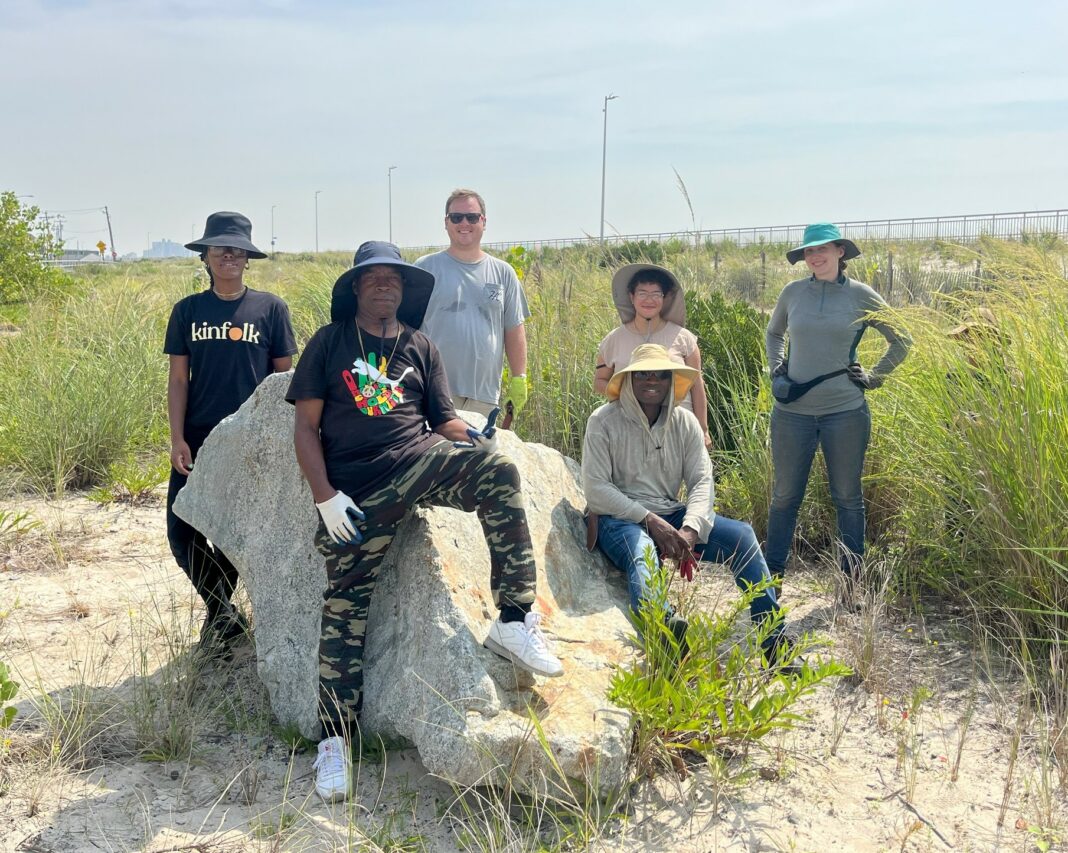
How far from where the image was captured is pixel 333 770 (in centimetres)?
307

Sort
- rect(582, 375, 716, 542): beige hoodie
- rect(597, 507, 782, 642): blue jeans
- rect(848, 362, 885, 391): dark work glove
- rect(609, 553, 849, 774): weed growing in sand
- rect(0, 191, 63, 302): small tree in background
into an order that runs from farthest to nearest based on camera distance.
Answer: rect(0, 191, 63, 302): small tree in background < rect(848, 362, 885, 391): dark work glove < rect(582, 375, 716, 542): beige hoodie < rect(597, 507, 782, 642): blue jeans < rect(609, 553, 849, 774): weed growing in sand

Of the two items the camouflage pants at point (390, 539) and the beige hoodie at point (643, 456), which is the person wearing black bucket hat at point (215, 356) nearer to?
the camouflage pants at point (390, 539)

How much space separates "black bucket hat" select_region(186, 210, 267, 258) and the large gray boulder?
0.66 metres

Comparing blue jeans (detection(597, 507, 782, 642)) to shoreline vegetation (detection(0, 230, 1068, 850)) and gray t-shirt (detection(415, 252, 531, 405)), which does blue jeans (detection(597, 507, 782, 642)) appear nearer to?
shoreline vegetation (detection(0, 230, 1068, 850))

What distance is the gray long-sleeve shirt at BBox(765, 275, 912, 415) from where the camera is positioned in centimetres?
443

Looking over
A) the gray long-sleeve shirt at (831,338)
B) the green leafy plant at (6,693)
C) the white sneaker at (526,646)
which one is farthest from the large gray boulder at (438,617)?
the gray long-sleeve shirt at (831,338)

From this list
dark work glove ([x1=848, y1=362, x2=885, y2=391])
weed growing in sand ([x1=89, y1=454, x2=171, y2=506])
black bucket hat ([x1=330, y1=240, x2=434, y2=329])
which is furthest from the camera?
weed growing in sand ([x1=89, y1=454, x2=171, y2=506])

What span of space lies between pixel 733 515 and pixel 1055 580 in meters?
2.02

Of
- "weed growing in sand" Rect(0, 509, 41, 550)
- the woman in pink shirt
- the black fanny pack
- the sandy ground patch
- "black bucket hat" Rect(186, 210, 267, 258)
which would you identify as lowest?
the sandy ground patch

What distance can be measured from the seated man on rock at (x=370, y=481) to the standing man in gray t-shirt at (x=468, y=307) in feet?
3.77

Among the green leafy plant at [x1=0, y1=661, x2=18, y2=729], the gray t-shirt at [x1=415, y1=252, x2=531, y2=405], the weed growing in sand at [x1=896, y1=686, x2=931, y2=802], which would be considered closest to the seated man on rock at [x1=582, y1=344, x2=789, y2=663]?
the weed growing in sand at [x1=896, y1=686, x2=931, y2=802]

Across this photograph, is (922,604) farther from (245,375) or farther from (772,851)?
(245,375)

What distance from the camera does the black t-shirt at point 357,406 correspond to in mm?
3129

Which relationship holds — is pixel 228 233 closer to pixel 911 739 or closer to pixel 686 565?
pixel 686 565
